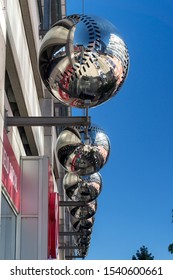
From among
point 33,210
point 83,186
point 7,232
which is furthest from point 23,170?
point 83,186

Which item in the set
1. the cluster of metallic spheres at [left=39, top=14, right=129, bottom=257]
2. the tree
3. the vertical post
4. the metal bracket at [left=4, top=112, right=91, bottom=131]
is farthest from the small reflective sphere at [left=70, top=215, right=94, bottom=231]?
the tree

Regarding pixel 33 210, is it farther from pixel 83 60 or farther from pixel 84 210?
pixel 83 60

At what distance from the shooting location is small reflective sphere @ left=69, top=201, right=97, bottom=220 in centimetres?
955

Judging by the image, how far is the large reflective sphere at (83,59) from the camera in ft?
13.6

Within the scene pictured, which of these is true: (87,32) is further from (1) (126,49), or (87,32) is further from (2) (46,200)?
(2) (46,200)

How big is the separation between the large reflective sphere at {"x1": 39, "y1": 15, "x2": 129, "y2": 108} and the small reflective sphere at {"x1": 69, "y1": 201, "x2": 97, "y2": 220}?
206 inches

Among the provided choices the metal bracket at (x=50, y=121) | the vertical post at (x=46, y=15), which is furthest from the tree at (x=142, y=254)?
the metal bracket at (x=50, y=121)

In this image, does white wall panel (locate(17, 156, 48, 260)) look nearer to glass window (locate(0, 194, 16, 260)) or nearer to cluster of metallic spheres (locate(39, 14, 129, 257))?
glass window (locate(0, 194, 16, 260))

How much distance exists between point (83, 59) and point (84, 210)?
18.8 ft

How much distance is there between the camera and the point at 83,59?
13.6 feet

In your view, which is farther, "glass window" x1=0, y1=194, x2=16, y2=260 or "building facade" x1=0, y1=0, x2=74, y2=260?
"glass window" x1=0, y1=194, x2=16, y2=260

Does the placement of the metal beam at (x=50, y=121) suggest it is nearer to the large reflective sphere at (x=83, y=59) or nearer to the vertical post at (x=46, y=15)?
the large reflective sphere at (x=83, y=59)
